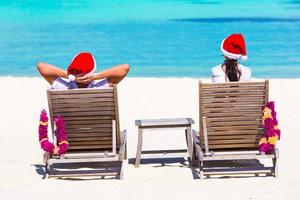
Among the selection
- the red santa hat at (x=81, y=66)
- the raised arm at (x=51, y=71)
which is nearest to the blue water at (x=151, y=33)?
the raised arm at (x=51, y=71)

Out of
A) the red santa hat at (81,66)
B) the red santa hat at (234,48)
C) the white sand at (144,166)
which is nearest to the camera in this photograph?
the white sand at (144,166)

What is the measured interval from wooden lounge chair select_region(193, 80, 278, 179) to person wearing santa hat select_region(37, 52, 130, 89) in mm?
778

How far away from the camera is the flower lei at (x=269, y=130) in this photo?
605cm

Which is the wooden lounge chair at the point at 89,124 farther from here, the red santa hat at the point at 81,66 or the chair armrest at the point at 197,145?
the chair armrest at the point at 197,145

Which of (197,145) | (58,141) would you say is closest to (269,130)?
(197,145)

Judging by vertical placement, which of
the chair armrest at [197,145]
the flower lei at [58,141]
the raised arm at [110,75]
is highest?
the raised arm at [110,75]

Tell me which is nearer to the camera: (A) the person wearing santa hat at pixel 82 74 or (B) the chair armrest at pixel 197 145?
(B) the chair armrest at pixel 197 145

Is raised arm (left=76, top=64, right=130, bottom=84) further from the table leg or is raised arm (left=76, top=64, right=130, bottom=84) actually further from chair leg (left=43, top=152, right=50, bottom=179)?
chair leg (left=43, top=152, right=50, bottom=179)

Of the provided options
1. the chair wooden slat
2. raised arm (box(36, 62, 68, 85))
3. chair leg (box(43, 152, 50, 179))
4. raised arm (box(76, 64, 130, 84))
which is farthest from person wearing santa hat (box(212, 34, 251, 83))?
chair leg (box(43, 152, 50, 179))

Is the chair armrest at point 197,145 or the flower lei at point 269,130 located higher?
the flower lei at point 269,130

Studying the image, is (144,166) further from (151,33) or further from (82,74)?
(151,33)

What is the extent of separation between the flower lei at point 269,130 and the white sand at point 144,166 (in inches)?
9.7

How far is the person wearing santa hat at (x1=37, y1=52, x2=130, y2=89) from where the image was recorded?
6281 mm

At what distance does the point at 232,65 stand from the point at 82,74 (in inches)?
45.3
